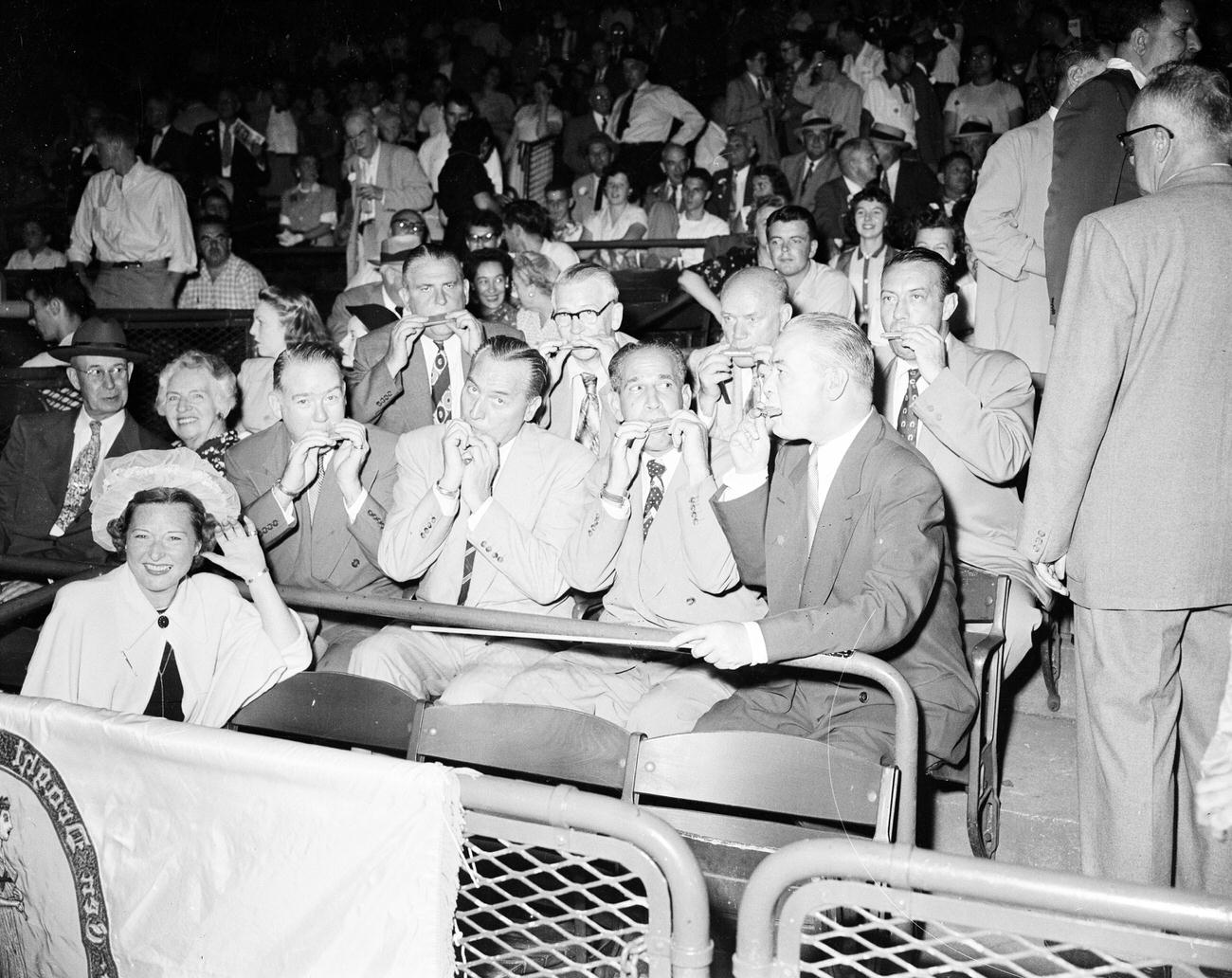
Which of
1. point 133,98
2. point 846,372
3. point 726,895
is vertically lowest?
point 726,895

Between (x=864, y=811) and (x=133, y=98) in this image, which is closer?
(x=864, y=811)

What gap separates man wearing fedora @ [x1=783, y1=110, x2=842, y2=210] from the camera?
333 inches

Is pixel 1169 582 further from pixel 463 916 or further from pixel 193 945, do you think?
pixel 193 945

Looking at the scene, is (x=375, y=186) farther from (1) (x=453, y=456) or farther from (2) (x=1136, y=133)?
(2) (x=1136, y=133)

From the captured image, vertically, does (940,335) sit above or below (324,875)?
above

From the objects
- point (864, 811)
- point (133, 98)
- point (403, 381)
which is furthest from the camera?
point (133, 98)

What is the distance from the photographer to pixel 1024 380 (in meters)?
3.73

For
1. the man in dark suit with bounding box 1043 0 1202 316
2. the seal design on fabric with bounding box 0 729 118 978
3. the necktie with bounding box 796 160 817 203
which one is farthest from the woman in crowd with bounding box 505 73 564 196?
the seal design on fabric with bounding box 0 729 118 978

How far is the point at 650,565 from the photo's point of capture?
362 centimetres

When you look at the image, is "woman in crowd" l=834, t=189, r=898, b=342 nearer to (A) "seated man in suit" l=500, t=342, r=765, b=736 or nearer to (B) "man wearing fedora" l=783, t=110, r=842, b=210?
(B) "man wearing fedora" l=783, t=110, r=842, b=210

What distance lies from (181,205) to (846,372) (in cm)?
704

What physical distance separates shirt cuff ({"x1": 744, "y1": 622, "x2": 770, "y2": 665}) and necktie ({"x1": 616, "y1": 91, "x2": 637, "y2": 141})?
824 cm

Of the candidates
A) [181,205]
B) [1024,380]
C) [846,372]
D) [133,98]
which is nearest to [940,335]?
[1024,380]

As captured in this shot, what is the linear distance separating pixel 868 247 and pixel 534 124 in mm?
5027
